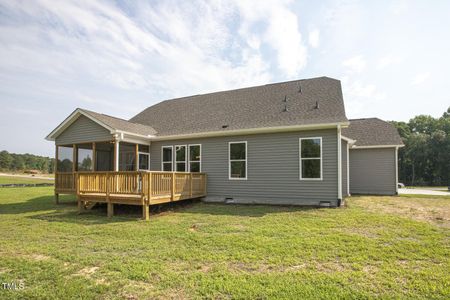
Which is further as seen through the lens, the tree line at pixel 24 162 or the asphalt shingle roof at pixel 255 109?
the tree line at pixel 24 162

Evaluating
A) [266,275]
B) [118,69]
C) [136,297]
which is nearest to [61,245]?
[136,297]

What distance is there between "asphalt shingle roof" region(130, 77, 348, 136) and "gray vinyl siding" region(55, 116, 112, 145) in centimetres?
284

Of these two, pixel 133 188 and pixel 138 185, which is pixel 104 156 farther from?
pixel 138 185

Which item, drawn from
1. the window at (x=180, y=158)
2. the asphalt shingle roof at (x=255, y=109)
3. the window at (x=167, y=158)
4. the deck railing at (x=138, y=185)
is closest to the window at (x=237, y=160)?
the asphalt shingle roof at (x=255, y=109)

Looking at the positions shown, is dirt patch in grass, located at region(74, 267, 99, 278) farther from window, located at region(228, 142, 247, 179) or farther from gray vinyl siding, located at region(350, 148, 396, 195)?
gray vinyl siding, located at region(350, 148, 396, 195)

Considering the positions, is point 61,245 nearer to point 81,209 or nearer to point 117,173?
point 117,173

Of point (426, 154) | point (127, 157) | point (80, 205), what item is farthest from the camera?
point (426, 154)

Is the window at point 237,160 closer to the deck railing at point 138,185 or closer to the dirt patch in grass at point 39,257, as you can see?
the deck railing at point 138,185

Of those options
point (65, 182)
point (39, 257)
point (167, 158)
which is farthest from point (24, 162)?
point (39, 257)

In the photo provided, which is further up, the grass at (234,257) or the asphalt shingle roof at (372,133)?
the asphalt shingle roof at (372,133)

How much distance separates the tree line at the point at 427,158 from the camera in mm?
33625

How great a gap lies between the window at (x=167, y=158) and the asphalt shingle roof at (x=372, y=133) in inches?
418

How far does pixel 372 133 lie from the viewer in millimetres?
15445

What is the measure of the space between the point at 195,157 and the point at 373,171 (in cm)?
1055
